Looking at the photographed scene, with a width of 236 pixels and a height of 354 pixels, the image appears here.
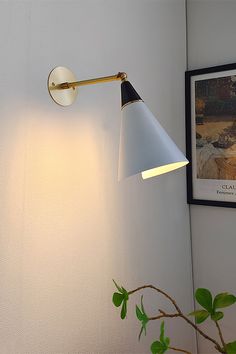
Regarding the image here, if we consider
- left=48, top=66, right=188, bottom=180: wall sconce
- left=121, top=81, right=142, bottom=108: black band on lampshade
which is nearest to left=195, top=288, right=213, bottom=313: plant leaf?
left=48, top=66, right=188, bottom=180: wall sconce

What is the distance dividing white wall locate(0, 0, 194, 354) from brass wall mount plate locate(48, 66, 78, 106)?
0.02m

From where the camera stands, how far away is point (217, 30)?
127cm

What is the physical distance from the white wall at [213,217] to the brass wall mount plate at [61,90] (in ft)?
2.14

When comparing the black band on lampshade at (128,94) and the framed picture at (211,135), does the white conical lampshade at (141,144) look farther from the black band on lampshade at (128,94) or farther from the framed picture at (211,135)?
the framed picture at (211,135)

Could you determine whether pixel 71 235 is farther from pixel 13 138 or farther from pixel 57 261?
pixel 13 138

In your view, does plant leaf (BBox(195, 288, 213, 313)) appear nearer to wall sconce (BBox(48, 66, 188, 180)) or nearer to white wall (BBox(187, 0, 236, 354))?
wall sconce (BBox(48, 66, 188, 180))

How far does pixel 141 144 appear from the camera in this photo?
0.68 metres

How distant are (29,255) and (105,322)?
1.21ft

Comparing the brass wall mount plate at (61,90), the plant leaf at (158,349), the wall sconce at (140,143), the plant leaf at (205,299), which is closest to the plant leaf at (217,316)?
the plant leaf at (205,299)

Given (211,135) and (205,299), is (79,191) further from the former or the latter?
(211,135)

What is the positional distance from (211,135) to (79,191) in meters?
0.63

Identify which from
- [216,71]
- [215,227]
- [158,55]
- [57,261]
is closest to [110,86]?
[158,55]

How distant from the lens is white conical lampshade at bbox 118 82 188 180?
2.17 ft

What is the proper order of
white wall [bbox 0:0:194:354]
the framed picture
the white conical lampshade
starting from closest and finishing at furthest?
1. the white conical lampshade
2. white wall [bbox 0:0:194:354]
3. the framed picture
